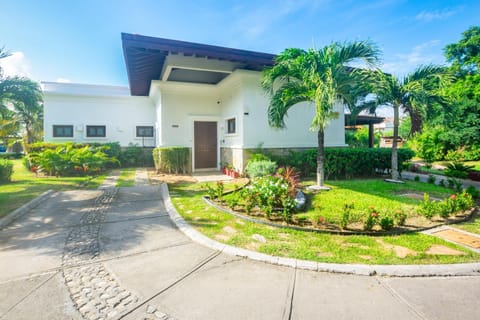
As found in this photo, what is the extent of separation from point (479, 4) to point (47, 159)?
17621mm

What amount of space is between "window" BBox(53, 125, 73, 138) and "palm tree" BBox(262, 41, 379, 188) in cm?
1368

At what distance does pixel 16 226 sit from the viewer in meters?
4.23

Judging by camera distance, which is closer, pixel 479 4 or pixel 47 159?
pixel 479 4

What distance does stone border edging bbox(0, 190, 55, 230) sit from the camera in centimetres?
432

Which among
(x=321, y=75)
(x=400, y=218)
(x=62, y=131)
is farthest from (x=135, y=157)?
(x=400, y=218)

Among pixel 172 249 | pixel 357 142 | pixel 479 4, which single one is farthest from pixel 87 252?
pixel 357 142

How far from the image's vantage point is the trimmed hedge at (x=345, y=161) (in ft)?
26.6

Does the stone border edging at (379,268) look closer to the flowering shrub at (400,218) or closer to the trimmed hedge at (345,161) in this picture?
the flowering shrub at (400,218)

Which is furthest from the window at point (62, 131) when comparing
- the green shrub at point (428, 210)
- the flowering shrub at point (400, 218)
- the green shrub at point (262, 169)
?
the green shrub at point (428, 210)

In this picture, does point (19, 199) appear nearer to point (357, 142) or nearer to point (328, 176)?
point (328, 176)

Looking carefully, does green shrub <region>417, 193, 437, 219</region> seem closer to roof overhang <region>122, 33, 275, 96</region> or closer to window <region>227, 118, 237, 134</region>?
roof overhang <region>122, 33, 275, 96</region>

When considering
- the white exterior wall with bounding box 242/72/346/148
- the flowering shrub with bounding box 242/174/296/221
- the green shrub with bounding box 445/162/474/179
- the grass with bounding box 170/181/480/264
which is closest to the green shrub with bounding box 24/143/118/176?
the white exterior wall with bounding box 242/72/346/148

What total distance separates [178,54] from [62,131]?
438 inches

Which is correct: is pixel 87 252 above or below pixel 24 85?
below
